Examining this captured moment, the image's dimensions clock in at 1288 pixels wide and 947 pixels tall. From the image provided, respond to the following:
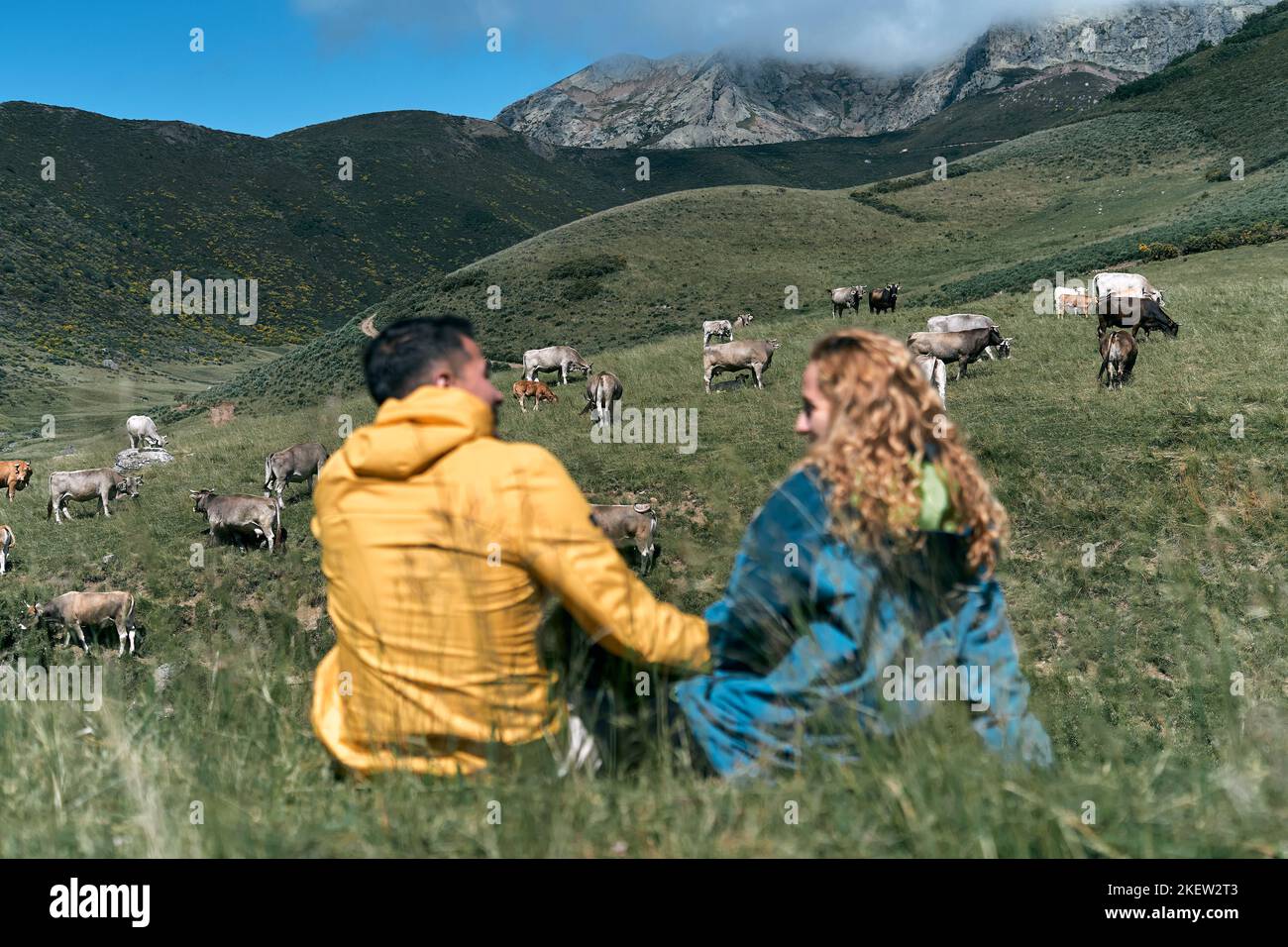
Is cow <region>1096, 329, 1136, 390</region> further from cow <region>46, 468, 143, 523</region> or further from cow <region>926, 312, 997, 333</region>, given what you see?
cow <region>46, 468, 143, 523</region>

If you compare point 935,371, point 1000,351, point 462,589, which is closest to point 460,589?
point 462,589

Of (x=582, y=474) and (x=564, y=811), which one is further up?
(x=582, y=474)

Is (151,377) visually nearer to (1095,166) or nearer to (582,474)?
(582,474)

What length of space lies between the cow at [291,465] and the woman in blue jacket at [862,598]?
55.1 feet

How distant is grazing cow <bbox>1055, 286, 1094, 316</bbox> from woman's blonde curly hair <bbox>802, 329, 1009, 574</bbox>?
2589 cm

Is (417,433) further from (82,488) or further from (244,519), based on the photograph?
(82,488)

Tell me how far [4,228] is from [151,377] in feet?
115

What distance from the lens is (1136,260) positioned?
3775 centimetres

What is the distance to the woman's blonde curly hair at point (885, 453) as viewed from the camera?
8.91 ft

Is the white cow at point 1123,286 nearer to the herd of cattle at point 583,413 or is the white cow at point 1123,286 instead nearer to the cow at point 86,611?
the herd of cattle at point 583,413

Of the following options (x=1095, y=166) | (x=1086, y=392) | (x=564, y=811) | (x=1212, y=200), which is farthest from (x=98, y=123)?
(x=564, y=811)

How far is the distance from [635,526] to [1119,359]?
11128mm

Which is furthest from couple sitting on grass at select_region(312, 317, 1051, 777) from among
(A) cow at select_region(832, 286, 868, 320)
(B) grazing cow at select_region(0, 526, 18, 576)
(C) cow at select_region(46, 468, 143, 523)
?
(A) cow at select_region(832, 286, 868, 320)

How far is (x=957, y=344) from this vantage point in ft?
71.7
